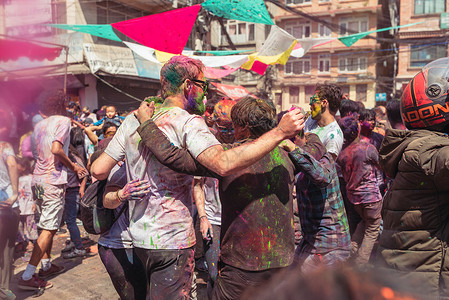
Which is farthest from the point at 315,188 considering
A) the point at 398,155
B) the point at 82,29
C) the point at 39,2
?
the point at 82,29

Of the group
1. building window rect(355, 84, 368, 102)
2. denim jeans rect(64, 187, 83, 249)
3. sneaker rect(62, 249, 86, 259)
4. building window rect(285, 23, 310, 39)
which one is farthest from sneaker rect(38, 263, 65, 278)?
building window rect(285, 23, 310, 39)

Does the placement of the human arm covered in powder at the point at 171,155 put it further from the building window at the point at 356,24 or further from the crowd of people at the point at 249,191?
the building window at the point at 356,24

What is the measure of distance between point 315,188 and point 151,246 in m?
1.34

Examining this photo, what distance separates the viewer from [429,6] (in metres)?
30.9

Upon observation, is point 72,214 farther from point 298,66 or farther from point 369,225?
point 298,66

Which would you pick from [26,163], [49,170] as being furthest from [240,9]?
[26,163]

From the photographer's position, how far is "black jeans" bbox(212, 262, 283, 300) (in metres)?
2.28

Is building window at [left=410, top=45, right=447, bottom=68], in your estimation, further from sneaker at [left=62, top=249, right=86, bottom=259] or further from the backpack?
the backpack

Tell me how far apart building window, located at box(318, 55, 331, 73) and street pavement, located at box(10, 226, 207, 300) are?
3318 cm

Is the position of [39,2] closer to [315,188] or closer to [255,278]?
[255,278]

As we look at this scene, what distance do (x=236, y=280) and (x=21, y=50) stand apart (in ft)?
5.70

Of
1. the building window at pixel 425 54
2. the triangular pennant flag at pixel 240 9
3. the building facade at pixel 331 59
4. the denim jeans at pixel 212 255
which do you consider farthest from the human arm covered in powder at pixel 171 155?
the building facade at pixel 331 59

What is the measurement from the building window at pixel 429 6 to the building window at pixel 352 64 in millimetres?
5564

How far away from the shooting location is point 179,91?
2314mm
